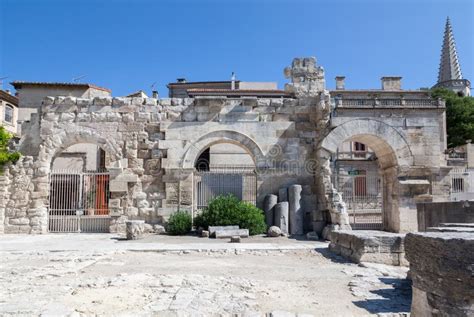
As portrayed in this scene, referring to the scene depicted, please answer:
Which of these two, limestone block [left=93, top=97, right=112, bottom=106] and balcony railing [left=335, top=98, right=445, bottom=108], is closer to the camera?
limestone block [left=93, top=97, right=112, bottom=106]

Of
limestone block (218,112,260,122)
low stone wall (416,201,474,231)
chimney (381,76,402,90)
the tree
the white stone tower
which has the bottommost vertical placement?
low stone wall (416,201,474,231)

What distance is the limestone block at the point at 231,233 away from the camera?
1018cm

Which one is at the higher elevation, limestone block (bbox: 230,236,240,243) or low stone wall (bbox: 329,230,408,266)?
low stone wall (bbox: 329,230,408,266)

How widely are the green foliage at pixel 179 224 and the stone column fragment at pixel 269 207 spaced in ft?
7.72

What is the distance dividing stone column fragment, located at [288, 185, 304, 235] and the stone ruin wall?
661 mm

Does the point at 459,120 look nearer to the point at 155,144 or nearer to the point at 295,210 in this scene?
the point at 295,210

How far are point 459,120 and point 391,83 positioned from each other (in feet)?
20.8

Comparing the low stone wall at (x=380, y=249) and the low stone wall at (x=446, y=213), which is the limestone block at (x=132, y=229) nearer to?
the low stone wall at (x=380, y=249)

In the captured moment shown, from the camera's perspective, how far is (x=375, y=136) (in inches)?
472

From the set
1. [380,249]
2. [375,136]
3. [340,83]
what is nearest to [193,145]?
[375,136]

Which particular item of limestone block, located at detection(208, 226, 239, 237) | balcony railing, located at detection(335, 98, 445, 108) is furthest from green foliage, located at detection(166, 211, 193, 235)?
balcony railing, located at detection(335, 98, 445, 108)

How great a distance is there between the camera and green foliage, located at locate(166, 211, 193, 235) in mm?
11141

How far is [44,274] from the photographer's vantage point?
574 centimetres

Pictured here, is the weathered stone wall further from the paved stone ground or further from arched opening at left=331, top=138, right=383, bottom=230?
arched opening at left=331, top=138, right=383, bottom=230
